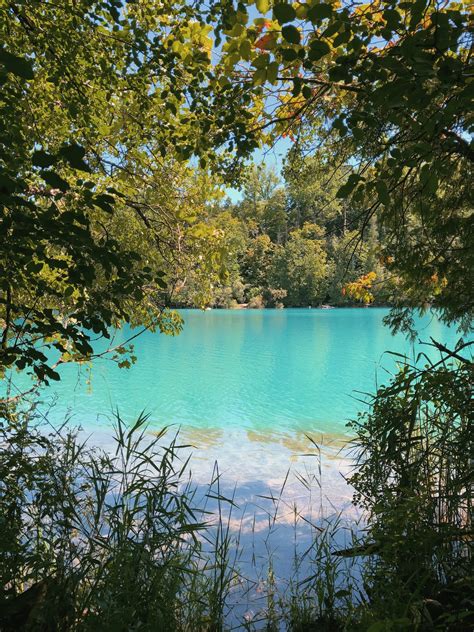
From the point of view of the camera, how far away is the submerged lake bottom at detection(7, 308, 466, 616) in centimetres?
436

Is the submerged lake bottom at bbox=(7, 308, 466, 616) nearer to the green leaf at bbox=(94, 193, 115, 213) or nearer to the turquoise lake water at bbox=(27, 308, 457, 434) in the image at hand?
the turquoise lake water at bbox=(27, 308, 457, 434)

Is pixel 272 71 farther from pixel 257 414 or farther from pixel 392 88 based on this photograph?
pixel 257 414

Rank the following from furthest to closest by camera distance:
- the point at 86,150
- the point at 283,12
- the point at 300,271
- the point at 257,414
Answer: the point at 300,271
the point at 257,414
the point at 86,150
the point at 283,12

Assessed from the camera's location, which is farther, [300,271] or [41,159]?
[300,271]

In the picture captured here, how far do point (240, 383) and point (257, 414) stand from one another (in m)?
3.47

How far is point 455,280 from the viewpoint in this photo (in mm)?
3461

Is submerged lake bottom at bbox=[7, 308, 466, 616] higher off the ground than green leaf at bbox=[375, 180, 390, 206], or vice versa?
green leaf at bbox=[375, 180, 390, 206]

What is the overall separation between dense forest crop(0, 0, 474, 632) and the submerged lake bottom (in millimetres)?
604

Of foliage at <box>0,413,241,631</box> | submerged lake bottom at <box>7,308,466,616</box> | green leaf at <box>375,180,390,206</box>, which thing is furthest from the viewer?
submerged lake bottom at <box>7,308,466,616</box>

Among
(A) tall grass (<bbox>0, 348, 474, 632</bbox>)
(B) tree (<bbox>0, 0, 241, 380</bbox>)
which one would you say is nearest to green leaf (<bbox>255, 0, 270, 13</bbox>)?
(B) tree (<bbox>0, 0, 241, 380</bbox>)

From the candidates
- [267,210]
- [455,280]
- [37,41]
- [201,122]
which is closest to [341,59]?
[201,122]

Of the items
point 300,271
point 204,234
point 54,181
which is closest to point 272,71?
point 54,181

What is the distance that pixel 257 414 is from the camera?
32.9ft

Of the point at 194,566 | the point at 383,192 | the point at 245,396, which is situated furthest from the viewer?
the point at 245,396
